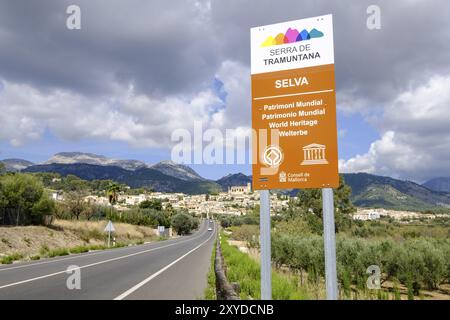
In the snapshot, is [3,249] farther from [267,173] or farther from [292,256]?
[267,173]

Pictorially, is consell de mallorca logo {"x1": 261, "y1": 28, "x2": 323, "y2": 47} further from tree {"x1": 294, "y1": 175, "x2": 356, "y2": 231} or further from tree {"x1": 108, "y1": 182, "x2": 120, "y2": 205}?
tree {"x1": 108, "y1": 182, "x2": 120, "y2": 205}

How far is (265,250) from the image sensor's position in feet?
17.7

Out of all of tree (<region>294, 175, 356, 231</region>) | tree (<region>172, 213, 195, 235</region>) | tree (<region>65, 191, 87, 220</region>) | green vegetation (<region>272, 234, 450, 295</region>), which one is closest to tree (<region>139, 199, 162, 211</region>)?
tree (<region>172, 213, 195, 235</region>)

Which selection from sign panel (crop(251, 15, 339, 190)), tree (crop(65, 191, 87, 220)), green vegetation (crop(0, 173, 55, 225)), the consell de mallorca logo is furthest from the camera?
tree (crop(65, 191, 87, 220))

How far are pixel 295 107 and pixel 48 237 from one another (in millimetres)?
38791

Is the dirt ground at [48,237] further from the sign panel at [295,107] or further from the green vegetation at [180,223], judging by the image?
the green vegetation at [180,223]

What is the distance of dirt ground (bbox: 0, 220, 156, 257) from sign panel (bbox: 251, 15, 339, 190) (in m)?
23.6

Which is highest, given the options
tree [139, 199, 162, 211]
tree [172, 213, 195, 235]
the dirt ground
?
tree [139, 199, 162, 211]

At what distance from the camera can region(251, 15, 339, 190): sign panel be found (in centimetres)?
A: 511

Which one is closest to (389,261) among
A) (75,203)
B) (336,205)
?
(336,205)

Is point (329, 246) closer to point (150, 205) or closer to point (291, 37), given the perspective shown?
point (291, 37)

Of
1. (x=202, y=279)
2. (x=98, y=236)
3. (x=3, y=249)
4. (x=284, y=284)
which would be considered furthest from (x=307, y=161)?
(x=98, y=236)

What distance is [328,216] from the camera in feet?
Answer: 16.8

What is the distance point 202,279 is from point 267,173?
8.37 meters
